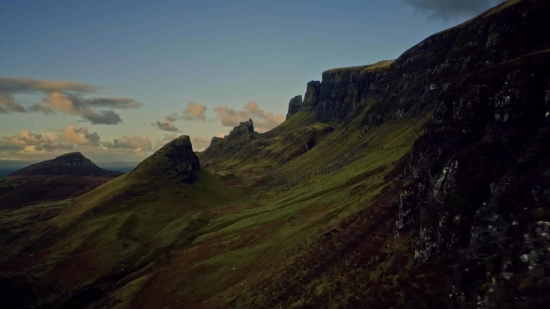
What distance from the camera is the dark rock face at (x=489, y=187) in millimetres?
28984

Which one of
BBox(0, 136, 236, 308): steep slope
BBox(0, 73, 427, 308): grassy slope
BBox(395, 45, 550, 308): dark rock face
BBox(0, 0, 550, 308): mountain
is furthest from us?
BBox(0, 136, 236, 308): steep slope

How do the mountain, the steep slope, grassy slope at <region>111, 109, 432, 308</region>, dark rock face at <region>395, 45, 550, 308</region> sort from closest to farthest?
dark rock face at <region>395, 45, 550, 308</region> < the mountain < grassy slope at <region>111, 109, 432, 308</region> < the steep slope

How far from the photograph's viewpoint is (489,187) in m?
39.8

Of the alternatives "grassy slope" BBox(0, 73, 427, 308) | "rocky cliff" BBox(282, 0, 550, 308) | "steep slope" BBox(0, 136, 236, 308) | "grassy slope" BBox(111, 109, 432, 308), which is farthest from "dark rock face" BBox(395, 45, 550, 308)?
"steep slope" BBox(0, 136, 236, 308)

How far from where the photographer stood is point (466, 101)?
54094 millimetres

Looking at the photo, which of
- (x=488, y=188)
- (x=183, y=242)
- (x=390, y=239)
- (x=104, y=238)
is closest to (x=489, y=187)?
(x=488, y=188)

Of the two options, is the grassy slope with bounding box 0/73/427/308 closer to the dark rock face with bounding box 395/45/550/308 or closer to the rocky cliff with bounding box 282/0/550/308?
the rocky cliff with bounding box 282/0/550/308

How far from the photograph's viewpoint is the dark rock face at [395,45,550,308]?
29.0 metres

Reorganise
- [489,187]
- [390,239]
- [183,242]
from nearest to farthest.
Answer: [489,187] < [390,239] < [183,242]

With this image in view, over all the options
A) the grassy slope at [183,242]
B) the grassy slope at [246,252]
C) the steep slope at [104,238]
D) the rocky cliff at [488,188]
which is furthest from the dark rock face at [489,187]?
the steep slope at [104,238]

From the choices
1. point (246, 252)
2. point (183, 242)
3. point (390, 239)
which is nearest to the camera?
point (390, 239)

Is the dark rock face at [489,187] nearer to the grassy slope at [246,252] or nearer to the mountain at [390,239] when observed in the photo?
the mountain at [390,239]

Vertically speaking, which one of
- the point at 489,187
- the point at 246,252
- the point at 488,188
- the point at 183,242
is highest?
the point at 489,187

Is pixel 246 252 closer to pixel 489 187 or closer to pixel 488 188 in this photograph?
pixel 488 188
